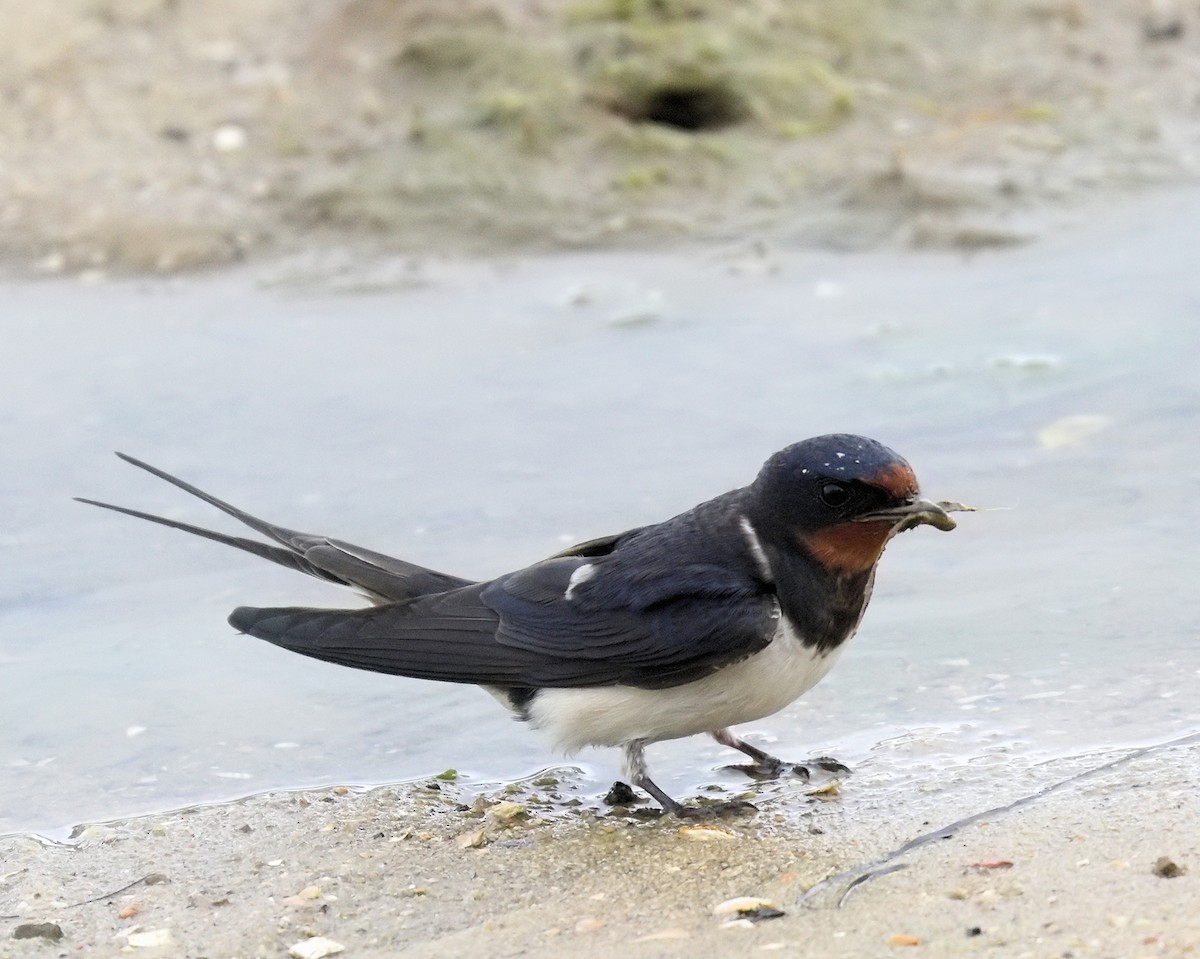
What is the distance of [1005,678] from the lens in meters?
3.77

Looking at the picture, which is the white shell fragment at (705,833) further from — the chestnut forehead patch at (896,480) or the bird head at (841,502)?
the chestnut forehead patch at (896,480)

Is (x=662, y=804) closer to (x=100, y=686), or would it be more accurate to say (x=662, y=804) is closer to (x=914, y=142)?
(x=100, y=686)

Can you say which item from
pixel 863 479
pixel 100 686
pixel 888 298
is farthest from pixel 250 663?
pixel 888 298

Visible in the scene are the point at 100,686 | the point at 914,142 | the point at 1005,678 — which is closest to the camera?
the point at 1005,678

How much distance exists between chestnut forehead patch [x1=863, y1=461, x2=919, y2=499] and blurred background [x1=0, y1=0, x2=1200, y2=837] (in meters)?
0.54

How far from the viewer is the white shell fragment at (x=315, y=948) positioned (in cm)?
285

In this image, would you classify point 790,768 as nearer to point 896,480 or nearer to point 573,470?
point 896,480

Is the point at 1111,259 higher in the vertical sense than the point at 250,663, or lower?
higher

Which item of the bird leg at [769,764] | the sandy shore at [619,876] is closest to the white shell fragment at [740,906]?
the sandy shore at [619,876]

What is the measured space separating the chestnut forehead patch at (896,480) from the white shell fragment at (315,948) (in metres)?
1.19

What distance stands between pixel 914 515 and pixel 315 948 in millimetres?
1243

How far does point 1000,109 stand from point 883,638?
13.3ft

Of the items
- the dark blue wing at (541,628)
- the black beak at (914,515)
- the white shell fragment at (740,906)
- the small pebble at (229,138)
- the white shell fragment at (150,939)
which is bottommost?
the white shell fragment at (150,939)

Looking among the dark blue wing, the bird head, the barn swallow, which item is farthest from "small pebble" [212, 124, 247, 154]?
the bird head
